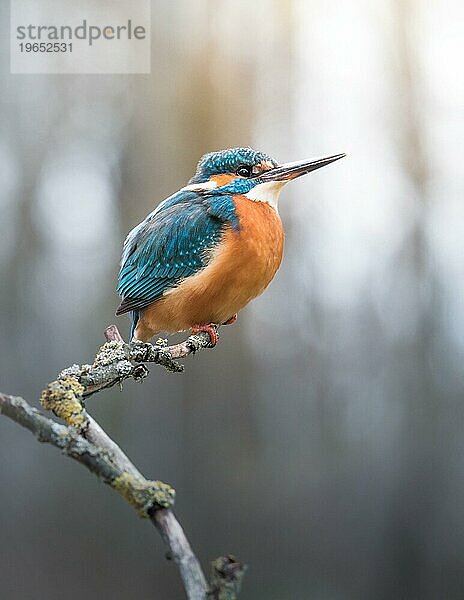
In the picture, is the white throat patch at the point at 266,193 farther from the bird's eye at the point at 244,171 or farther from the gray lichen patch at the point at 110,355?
the gray lichen patch at the point at 110,355

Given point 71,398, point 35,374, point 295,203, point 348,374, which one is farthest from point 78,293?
point 71,398

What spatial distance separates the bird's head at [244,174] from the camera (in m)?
1.03

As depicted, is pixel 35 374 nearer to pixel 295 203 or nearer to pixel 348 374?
pixel 295 203

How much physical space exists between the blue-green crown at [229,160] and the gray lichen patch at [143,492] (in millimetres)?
657

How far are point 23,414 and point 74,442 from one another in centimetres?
4

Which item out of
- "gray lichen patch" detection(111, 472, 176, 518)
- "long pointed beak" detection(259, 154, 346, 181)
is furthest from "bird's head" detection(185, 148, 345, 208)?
"gray lichen patch" detection(111, 472, 176, 518)

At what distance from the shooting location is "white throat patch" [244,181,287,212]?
40.9 inches

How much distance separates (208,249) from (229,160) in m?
0.14

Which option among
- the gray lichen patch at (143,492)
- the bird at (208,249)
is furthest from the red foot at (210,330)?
the gray lichen patch at (143,492)

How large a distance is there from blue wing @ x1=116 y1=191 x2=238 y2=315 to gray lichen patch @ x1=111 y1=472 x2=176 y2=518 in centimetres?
59

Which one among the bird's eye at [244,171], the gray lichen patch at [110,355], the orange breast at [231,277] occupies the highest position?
the bird's eye at [244,171]

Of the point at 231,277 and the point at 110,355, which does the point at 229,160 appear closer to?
the point at 231,277

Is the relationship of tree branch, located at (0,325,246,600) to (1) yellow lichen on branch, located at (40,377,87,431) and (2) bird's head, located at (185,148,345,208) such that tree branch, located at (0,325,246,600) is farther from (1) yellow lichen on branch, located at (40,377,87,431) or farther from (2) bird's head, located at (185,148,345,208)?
(2) bird's head, located at (185,148,345,208)

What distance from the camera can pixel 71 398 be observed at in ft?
1.97
